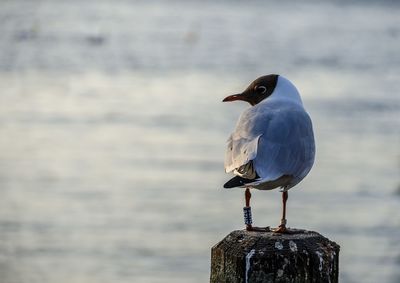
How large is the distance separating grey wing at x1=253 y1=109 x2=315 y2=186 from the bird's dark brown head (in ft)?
1.32

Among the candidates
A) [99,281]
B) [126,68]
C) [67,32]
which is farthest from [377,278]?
[67,32]

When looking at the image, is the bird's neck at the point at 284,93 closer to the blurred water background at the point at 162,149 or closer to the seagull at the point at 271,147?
the seagull at the point at 271,147

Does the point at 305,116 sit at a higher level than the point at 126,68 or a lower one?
lower

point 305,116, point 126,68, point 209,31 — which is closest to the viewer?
point 305,116

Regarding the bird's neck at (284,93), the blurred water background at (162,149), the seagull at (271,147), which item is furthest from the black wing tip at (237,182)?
the blurred water background at (162,149)

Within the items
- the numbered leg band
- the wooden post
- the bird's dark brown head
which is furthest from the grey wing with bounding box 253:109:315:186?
the wooden post

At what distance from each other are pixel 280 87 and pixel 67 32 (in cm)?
2547

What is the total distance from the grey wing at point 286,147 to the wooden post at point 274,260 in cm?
71

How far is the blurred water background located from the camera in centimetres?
1095

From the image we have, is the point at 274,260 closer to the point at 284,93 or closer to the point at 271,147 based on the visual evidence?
the point at 271,147

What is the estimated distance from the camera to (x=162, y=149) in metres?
15.1

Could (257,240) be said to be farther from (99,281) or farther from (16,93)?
(16,93)

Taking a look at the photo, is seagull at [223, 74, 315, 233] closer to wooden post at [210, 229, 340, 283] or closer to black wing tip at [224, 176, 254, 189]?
black wing tip at [224, 176, 254, 189]

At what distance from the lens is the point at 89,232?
1143 centimetres
